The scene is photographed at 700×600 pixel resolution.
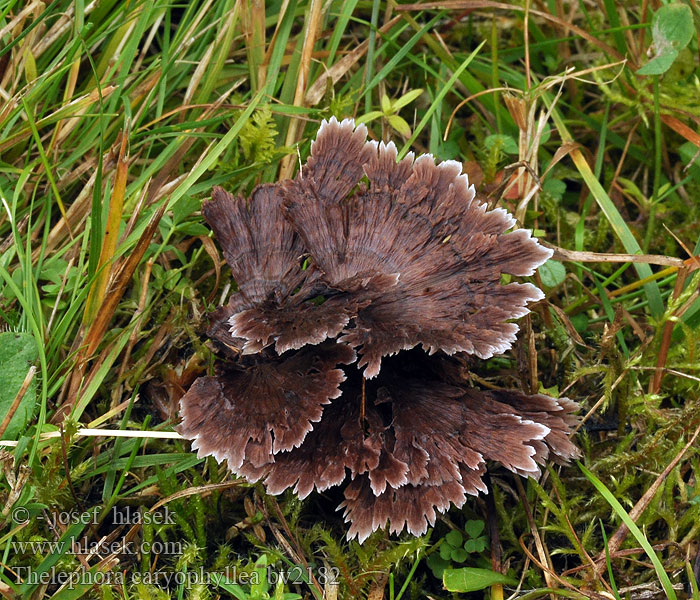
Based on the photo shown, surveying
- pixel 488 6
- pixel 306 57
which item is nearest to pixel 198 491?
pixel 306 57

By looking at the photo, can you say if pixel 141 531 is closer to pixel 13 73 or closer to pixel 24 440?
pixel 24 440

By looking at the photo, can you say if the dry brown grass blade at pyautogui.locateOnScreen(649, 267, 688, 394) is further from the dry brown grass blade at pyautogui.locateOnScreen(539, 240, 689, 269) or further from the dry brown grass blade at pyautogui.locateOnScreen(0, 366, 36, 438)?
the dry brown grass blade at pyautogui.locateOnScreen(0, 366, 36, 438)

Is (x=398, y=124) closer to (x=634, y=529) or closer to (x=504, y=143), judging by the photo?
(x=504, y=143)

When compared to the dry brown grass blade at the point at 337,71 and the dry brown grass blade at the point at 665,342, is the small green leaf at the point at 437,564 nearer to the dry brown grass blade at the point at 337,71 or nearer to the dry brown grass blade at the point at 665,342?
the dry brown grass blade at the point at 665,342

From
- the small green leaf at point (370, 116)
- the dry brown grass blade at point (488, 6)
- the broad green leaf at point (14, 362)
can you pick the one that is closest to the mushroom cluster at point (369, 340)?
the small green leaf at point (370, 116)

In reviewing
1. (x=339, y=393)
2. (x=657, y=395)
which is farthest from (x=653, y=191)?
(x=339, y=393)
